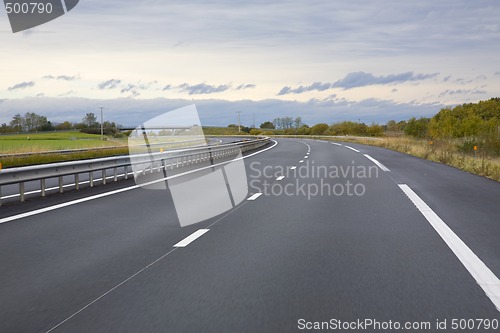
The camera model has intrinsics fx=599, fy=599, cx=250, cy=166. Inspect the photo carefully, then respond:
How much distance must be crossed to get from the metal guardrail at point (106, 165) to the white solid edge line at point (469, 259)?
898 cm

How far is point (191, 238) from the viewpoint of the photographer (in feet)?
29.0

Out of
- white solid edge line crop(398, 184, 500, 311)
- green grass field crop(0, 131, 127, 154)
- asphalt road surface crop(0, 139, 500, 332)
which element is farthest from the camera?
green grass field crop(0, 131, 127, 154)

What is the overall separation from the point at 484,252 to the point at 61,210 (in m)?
8.19

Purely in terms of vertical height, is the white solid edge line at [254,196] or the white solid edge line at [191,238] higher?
the white solid edge line at [191,238]

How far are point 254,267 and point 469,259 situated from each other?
8.62 feet

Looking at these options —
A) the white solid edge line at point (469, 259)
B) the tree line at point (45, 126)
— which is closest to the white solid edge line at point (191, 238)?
the white solid edge line at point (469, 259)

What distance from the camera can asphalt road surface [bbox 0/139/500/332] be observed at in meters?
4.94

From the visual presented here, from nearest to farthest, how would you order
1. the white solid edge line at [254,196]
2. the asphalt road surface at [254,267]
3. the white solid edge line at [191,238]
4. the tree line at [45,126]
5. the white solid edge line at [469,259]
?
the asphalt road surface at [254,267] → the white solid edge line at [469,259] → the white solid edge line at [191,238] → the white solid edge line at [254,196] → the tree line at [45,126]

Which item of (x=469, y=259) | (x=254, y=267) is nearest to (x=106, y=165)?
(x=254, y=267)

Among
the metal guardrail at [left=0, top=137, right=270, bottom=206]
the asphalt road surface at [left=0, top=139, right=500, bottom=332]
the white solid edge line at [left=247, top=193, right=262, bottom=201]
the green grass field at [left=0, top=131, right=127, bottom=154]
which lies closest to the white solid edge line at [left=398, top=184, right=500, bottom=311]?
the asphalt road surface at [left=0, top=139, right=500, bottom=332]

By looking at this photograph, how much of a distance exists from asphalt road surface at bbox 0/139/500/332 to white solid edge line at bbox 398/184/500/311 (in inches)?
0.7

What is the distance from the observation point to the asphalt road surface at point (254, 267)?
4943 millimetres

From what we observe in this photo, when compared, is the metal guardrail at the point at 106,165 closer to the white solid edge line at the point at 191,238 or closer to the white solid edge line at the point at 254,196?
the white solid edge line at the point at 254,196

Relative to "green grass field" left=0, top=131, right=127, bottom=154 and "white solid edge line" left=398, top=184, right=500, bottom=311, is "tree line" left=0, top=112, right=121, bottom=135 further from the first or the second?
"white solid edge line" left=398, top=184, right=500, bottom=311
